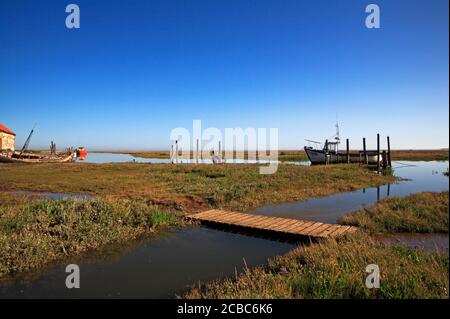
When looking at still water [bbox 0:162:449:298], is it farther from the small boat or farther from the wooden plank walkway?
the small boat

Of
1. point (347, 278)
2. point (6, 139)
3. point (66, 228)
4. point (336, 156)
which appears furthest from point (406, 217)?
point (6, 139)

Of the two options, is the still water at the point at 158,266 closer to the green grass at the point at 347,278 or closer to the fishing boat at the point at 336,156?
the green grass at the point at 347,278

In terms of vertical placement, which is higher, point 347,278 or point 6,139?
point 6,139

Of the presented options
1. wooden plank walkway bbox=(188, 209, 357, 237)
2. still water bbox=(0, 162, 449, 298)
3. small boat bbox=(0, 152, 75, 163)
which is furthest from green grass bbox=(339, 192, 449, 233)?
small boat bbox=(0, 152, 75, 163)

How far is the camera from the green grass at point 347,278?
483 cm

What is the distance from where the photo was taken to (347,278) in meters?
5.32

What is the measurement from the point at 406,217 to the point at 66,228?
11716 millimetres

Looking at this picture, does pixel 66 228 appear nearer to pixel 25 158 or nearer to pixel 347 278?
pixel 347 278


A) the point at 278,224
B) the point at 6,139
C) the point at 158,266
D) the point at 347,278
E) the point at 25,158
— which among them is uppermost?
the point at 6,139

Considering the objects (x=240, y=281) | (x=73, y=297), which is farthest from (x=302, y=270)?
(x=73, y=297)

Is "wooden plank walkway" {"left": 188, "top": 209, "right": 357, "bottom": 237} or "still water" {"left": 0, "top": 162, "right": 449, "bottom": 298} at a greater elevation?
"wooden plank walkway" {"left": 188, "top": 209, "right": 357, "bottom": 237}

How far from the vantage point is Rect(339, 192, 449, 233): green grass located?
35.1 ft

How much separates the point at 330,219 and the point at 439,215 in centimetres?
391

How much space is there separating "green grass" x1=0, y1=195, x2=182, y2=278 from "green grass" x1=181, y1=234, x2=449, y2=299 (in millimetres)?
4318
